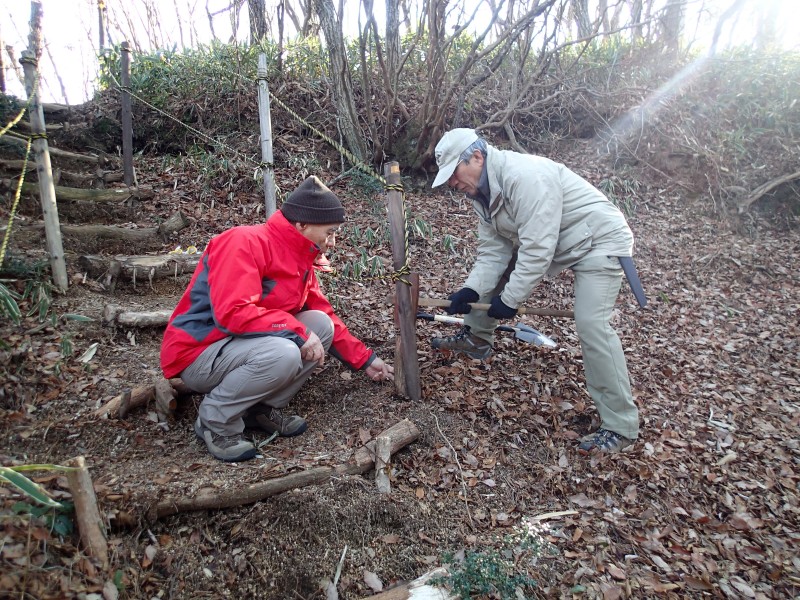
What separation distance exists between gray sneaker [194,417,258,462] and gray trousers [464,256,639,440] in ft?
7.56

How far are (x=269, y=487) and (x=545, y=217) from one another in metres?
2.39

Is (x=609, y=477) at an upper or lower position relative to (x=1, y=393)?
lower

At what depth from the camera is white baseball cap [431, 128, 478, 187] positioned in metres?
3.39

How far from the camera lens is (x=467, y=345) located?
4391 millimetres

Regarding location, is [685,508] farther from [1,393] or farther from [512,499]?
[1,393]

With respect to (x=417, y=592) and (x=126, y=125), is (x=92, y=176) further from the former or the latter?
(x=417, y=592)

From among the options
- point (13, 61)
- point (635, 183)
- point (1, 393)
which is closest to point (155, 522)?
point (1, 393)

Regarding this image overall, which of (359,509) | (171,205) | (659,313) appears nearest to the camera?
(359,509)

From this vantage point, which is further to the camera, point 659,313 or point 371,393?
point 659,313

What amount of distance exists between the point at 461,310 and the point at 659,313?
119 inches

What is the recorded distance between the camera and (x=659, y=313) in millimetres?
5672

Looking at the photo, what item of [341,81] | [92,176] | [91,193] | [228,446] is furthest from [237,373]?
[92,176]

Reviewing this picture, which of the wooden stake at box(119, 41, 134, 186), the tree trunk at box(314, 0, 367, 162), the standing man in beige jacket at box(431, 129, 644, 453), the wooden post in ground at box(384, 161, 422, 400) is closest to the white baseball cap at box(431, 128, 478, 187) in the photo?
the standing man in beige jacket at box(431, 129, 644, 453)

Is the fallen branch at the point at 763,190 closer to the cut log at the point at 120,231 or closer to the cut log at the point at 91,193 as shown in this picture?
the cut log at the point at 120,231
